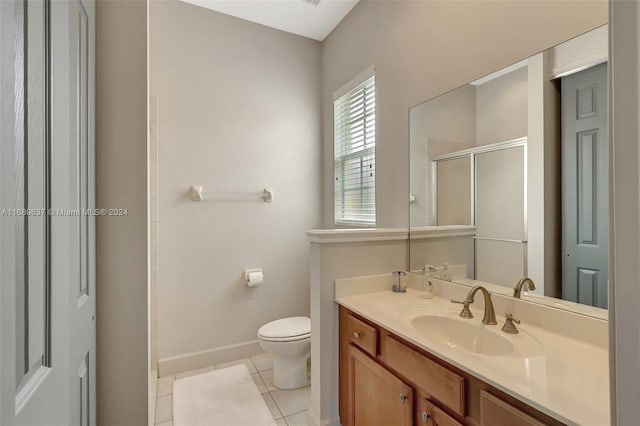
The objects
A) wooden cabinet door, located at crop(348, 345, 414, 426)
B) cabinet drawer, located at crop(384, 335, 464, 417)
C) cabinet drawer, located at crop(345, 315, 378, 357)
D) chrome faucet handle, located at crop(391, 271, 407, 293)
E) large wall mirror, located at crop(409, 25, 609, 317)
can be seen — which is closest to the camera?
cabinet drawer, located at crop(384, 335, 464, 417)

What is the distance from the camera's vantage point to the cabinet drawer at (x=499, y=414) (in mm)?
777

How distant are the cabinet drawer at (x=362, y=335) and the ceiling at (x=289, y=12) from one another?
2.38 m

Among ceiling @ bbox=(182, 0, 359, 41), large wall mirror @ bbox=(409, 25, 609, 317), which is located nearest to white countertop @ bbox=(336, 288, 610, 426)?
large wall mirror @ bbox=(409, 25, 609, 317)

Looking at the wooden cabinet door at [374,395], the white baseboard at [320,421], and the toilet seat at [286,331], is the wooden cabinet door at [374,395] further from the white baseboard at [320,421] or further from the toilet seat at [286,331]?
the toilet seat at [286,331]

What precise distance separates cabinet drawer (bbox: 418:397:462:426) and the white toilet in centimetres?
111

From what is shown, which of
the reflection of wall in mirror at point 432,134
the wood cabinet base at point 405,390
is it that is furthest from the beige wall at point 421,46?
the wood cabinet base at point 405,390

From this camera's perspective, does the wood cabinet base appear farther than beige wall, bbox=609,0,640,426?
Yes

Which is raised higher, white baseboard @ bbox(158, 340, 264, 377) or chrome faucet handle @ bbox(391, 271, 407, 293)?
chrome faucet handle @ bbox(391, 271, 407, 293)

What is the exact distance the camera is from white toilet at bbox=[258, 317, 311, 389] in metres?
2.08

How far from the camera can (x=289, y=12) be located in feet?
8.33

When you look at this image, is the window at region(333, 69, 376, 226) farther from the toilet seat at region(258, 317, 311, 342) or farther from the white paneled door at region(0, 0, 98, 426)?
the white paneled door at region(0, 0, 98, 426)

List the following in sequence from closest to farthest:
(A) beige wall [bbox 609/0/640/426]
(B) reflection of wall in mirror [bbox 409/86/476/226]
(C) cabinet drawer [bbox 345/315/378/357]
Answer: (A) beige wall [bbox 609/0/640/426]
(C) cabinet drawer [bbox 345/315/378/357]
(B) reflection of wall in mirror [bbox 409/86/476/226]

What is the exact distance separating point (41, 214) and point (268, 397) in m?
1.94

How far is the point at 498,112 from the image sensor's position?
141 cm
